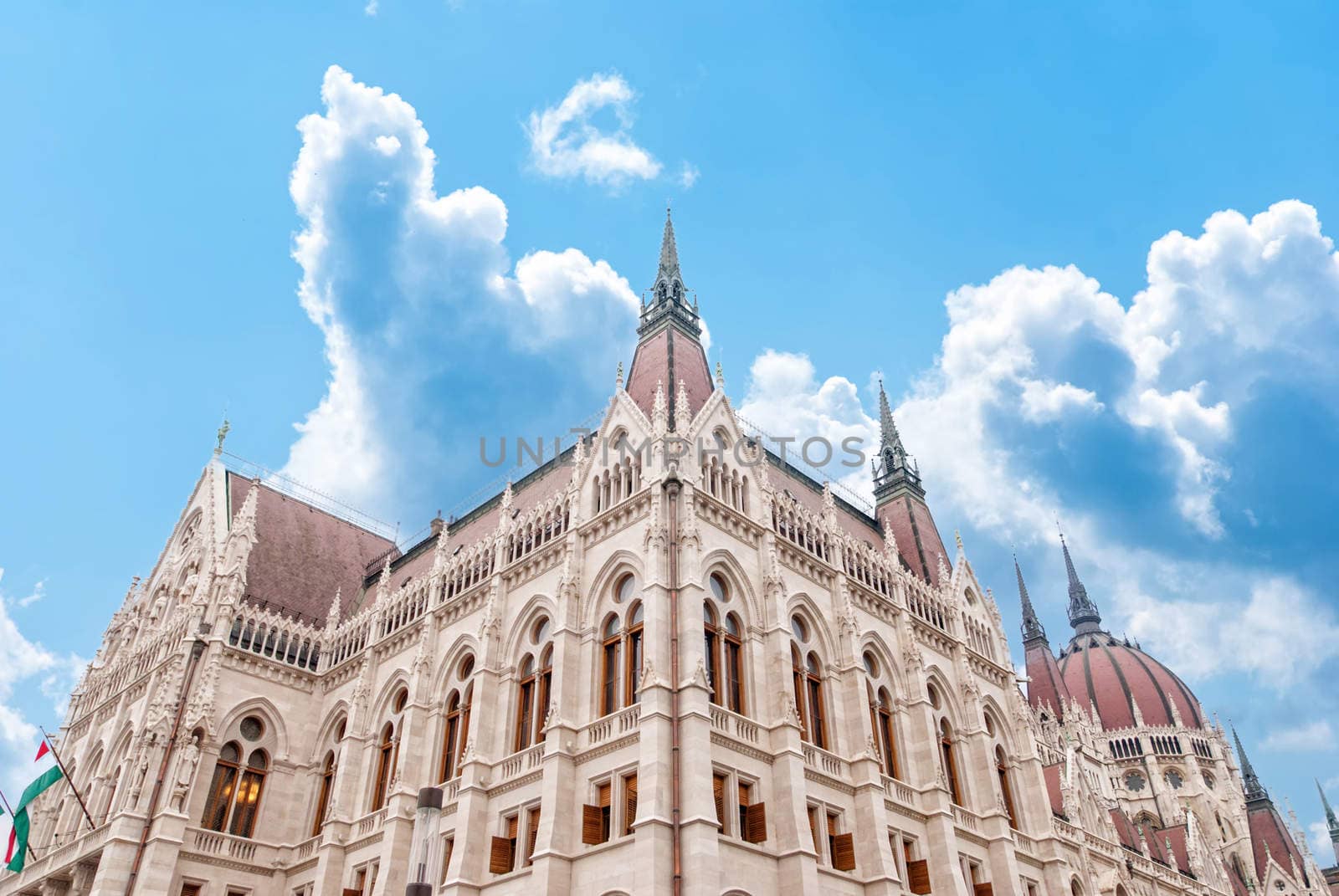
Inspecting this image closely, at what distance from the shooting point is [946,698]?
39.4 m

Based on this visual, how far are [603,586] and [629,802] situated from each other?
24.1 ft

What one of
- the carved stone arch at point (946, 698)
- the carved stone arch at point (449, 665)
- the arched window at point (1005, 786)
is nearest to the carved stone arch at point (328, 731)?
the carved stone arch at point (449, 665)

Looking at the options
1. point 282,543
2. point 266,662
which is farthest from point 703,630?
point 282,543

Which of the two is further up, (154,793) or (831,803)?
(154,793)

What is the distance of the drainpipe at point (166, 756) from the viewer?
1387 inches

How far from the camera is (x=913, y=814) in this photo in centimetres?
3388

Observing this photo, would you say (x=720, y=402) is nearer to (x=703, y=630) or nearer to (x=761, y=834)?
(x=703, y=630)

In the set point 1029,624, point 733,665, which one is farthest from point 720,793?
point 1029,624

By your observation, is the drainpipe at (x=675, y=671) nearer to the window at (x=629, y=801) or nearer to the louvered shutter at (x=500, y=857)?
the window at (x=629, y=801)

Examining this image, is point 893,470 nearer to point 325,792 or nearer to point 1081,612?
point 325,792

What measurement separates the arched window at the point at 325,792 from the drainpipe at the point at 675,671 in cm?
1880

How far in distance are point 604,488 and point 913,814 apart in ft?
51.5

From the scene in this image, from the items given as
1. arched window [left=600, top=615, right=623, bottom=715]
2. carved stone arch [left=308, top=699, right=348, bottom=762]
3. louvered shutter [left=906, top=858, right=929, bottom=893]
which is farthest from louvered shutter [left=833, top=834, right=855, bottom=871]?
carved stone arch [left=308, top=699, right=348, bottom=762]

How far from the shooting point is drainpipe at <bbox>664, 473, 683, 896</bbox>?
25.5m
